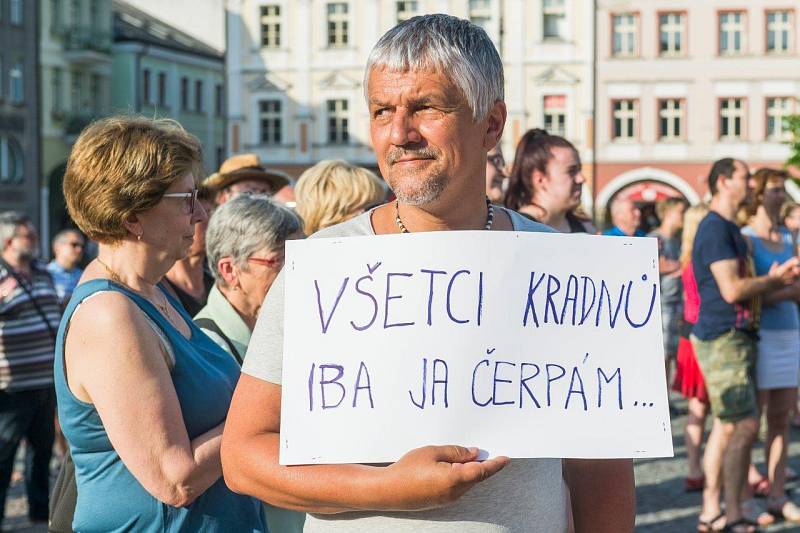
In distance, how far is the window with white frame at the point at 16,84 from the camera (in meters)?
36.9

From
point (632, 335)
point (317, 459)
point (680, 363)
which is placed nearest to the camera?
point (317, 459)

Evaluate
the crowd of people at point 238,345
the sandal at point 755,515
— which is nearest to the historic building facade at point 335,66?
the sandal at point 755,515

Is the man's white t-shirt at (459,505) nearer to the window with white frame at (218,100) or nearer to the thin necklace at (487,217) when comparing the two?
the thin necklace at (487,217)

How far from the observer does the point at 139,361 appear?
105 inches

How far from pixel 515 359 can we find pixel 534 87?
37.8 meters

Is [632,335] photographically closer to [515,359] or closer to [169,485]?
[515,359]

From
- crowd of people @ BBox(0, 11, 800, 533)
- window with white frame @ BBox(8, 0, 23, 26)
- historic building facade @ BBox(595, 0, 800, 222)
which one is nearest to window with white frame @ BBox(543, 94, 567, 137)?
historic building facade @ BBox(595, 0, 800, 222)

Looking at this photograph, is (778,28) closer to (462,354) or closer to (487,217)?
(487,217)

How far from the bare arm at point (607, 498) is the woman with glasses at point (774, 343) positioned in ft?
14.7

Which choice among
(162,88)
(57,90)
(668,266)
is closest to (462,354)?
(668,266)

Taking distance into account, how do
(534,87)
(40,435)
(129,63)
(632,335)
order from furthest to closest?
1. (129,63)
2. (534,87)
3. (40,435)
4. (632,335)

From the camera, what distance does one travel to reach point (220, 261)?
3.92 meters

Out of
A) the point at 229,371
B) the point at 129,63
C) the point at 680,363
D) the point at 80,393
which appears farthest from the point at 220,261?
the point at 129,63

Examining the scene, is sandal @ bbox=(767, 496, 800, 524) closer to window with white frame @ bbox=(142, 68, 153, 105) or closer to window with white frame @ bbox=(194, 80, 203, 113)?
window with white frame @ bbox=(142, 68, 153, 105)
